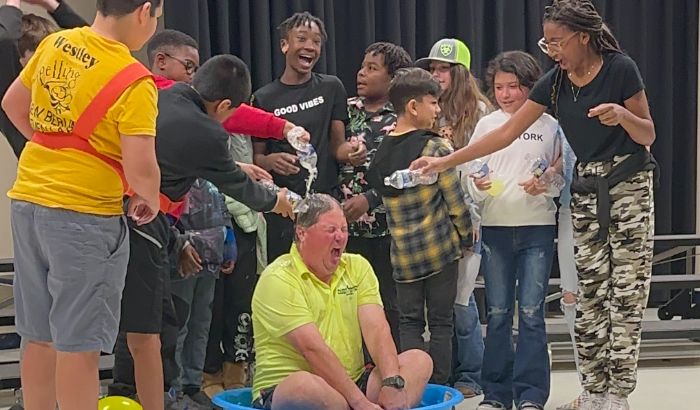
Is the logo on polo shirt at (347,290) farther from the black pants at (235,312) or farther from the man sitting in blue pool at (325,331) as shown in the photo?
the black pants at (235,312)

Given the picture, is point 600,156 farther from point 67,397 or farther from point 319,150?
point 67,397

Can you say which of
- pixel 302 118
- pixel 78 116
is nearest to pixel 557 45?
pixel 302 118

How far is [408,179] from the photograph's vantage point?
128 inches

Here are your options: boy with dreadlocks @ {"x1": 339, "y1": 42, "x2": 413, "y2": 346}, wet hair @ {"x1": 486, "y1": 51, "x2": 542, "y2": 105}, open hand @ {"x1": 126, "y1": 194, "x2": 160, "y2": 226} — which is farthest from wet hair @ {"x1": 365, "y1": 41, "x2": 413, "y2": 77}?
open hand @ {"x1": 126, "y1": 194, "x2": 160, "y2": 226}

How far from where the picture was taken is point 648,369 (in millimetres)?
4273

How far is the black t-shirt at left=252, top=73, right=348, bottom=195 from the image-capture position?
3730mm

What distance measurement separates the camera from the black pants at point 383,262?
379cm

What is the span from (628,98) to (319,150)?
4.29ft

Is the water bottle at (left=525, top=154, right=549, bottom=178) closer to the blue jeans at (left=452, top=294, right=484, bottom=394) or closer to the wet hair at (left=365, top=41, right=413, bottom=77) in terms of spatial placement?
the blue jeans at (left=452, top=294, right=484, bottom=394)

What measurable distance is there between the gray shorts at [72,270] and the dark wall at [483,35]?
2924 millimetres

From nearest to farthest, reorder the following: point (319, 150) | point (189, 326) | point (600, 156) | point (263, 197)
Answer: point (263, 197) < point (600, 156) < point (189, 326) < point (319, 150)

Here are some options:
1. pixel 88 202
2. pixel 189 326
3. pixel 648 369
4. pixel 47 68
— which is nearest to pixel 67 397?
pixel 88 202

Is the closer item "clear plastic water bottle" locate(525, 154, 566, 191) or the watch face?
the watch face

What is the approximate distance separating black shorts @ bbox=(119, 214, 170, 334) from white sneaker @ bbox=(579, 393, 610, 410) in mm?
1497
